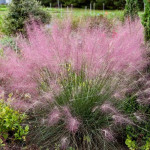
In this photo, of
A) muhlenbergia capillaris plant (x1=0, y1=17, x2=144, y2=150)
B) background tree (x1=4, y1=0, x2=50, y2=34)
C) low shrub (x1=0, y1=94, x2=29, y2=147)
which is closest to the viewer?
low shrub (x1=0, y1=94, x2=29, y2=147)

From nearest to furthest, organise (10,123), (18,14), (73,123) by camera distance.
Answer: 1. (73,123)
2. (10,123)
3. (18,14)

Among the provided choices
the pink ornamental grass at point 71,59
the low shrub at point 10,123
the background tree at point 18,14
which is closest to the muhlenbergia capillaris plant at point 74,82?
the pink ornamental grass at point 71,59

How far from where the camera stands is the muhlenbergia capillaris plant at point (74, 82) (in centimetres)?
257

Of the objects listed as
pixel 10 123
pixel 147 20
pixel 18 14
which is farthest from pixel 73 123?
pixel 18 14

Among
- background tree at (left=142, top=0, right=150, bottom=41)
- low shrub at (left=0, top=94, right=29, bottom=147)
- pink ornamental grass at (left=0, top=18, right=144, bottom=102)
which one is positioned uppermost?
background tree at (left=142, top=0, right=150, bottom=41)

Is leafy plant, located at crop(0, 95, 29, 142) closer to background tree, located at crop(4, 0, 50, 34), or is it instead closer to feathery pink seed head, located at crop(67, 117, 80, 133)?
feathery pink seed head, located at crop(67, 117, 80, 133)

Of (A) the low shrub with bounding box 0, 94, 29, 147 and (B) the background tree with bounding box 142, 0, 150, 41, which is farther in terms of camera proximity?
A: (B) the background tree with bounding box 142, 0, 150, 41

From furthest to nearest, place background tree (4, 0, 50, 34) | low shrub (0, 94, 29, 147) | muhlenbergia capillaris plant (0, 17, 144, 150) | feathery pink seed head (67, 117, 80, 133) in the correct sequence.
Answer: background tree (4, 0, 50, 34) → muhlenbergia capillaris plant (0, 17, 144, 150) → low shrub (0, 94, 29, 147) → feathery pink seed head (67, 117, 80, 133)

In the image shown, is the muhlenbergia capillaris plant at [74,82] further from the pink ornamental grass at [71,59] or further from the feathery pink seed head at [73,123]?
the feathery pink seed head at [73,123]

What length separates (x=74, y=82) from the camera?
9.33 ft

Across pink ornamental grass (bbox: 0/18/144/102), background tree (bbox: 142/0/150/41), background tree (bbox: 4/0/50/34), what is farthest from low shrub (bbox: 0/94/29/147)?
background tree (bbox: 4/0/50/34)

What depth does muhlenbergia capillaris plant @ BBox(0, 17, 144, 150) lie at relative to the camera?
2566 mm

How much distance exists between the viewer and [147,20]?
2916 mm

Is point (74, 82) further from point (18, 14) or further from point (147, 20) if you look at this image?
point (18, 14)
